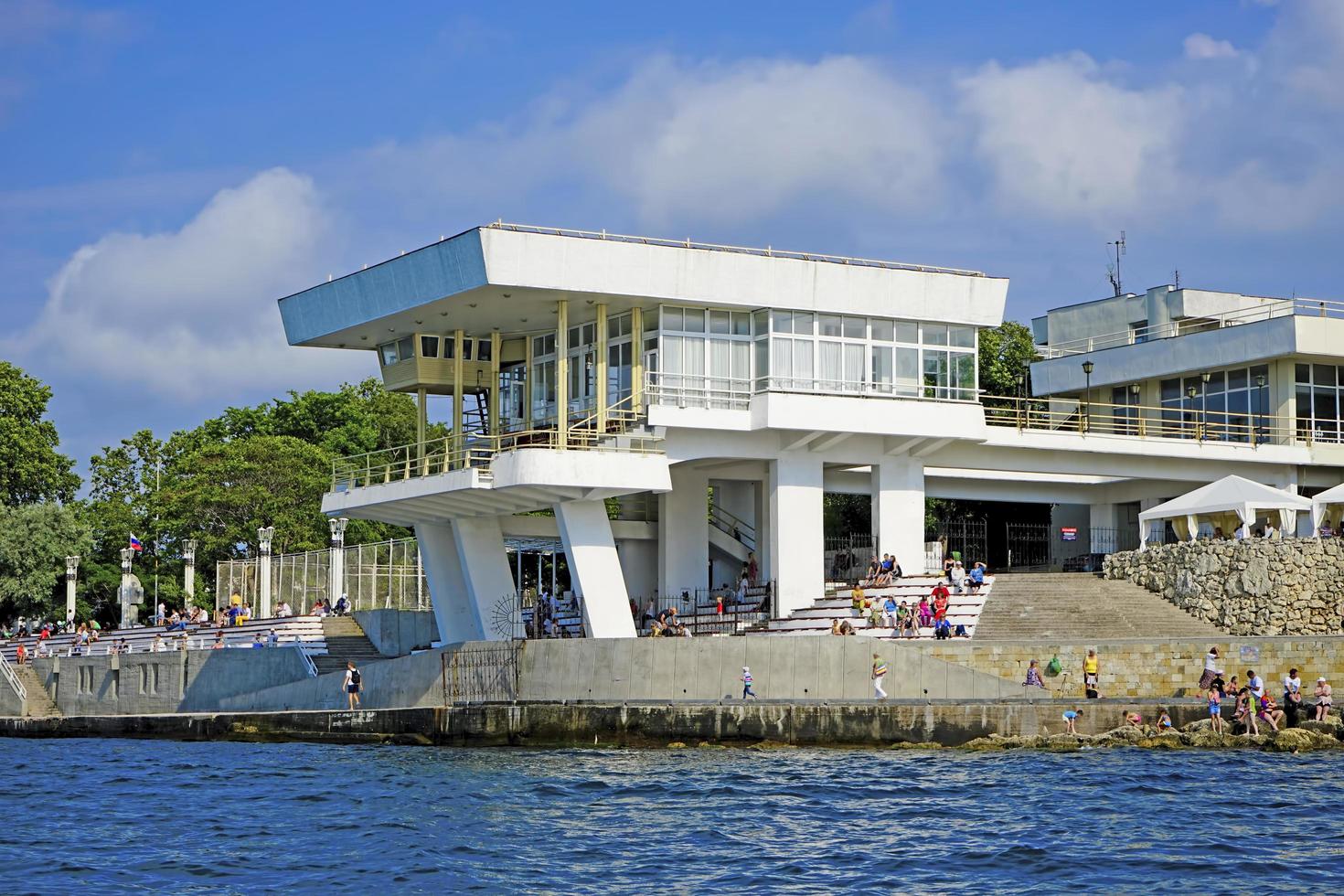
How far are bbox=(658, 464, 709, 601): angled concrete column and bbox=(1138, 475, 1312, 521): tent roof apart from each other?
39.9 feet

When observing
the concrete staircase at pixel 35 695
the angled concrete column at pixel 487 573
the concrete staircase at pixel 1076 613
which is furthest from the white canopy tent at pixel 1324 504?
the concrete staircase at pixel 35 695

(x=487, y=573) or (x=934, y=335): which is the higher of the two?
(x=934, y=335)

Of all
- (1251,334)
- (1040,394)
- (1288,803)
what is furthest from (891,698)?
(1040,394)

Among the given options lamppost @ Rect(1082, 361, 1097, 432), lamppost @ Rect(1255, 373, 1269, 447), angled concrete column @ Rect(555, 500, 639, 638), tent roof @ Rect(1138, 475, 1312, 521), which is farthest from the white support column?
lamppost @ Rect(1255, 373, 1269, 447)

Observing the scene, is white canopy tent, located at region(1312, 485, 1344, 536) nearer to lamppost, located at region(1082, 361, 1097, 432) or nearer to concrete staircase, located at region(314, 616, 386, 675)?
lamppost, located at region(1082, 361, 1097, 432)

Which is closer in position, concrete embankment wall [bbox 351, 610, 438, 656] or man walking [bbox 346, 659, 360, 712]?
man walking [bbox 346, 659, 360, 712]

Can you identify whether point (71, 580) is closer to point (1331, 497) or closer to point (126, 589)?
point (126, 589)

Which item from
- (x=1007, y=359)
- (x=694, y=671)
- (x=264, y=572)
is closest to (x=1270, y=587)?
(x=694, y=671)

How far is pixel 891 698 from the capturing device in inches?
1495

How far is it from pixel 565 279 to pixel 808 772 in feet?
50.2

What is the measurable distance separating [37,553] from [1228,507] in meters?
52.1

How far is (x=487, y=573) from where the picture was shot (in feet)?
160

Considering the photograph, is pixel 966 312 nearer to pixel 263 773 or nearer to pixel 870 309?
pixel 870 309

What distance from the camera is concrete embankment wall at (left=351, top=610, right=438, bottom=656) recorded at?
55.6 meters
